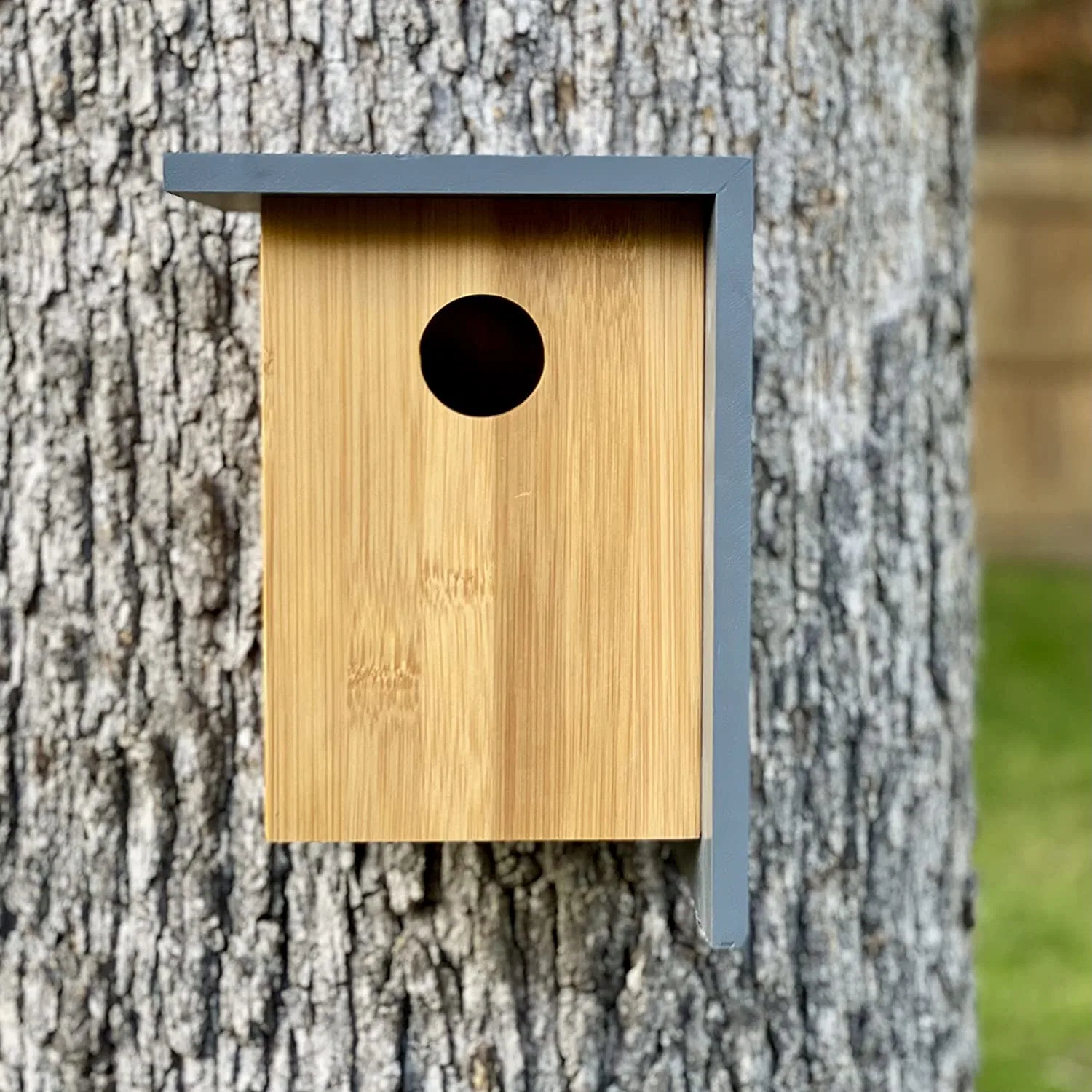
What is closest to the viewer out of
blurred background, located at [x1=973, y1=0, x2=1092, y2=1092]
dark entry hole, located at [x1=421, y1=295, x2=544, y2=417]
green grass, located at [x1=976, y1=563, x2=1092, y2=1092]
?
dark entry hole, located at [x1=421, y1=295, x2=544, y2=417]

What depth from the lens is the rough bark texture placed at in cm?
176

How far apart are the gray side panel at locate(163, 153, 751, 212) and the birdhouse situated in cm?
4

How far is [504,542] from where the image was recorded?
1512 mm

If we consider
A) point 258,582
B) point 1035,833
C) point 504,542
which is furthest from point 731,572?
point 1035,833

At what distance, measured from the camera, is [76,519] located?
179 centimetres

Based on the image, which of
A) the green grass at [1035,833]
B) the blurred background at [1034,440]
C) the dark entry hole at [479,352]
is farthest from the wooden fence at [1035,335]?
the dark entry hole at [479,352]

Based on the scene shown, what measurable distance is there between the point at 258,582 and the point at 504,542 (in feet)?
1.36

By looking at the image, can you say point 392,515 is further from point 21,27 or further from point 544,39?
point 21,27

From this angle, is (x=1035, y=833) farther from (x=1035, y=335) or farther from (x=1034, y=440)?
(x=1035, y=335)

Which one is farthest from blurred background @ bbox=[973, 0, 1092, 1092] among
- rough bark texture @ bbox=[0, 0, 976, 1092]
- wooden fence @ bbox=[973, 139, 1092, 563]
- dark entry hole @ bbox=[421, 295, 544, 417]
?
dark entry hole @ bbox=[421, 295, 544, 417]

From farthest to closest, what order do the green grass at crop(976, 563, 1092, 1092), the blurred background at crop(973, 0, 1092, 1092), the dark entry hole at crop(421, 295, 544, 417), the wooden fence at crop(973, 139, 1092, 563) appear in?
the wooden fence at crop(973, 139, 1092, 563), the blurred background at crop(973, 0, 1092, 1092), the green grass at crop(976, 563, 1092, 1092), the dark entry hole at crop(421, 295, 544, 417)

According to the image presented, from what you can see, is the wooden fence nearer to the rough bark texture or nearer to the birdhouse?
the rough bark texture

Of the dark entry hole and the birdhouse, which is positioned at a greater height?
the dark entry hole

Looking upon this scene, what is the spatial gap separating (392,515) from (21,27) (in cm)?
79
